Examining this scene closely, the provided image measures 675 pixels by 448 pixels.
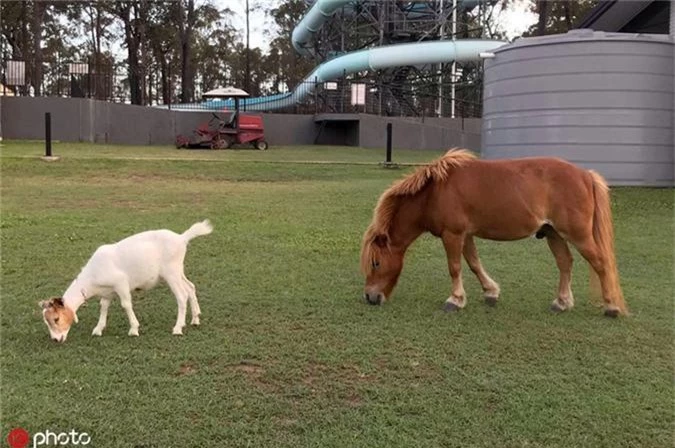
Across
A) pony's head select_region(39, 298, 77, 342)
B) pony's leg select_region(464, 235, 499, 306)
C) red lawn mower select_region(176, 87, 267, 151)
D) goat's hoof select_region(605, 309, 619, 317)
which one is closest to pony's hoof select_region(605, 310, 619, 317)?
goat's hoof select_region(605, 309, 619, 317)

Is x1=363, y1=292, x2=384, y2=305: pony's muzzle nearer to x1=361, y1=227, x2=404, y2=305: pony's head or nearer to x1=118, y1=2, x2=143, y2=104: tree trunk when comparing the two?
x1=361, y1=227, x2=404, y2=305: pony's head

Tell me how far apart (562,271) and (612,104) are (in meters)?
9.73

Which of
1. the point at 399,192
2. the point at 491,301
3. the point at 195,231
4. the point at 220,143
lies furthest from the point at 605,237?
the point at 220,143

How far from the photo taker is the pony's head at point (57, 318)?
4289mm

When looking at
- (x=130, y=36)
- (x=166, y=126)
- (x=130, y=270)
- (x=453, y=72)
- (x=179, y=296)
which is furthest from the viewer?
(x=130, y=36)

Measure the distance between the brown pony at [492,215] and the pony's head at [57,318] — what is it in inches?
89.7

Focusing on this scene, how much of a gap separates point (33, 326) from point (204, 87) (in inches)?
1835

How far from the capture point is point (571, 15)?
43156 mm

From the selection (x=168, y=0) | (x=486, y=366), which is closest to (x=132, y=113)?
(x=168, y=0)

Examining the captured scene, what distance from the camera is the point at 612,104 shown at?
1411 cm

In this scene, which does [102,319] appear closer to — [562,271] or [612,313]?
[562,271]

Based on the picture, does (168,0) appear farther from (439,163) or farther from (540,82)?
(439,163)

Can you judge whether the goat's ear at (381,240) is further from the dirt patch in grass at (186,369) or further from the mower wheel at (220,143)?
the mower wheel at (220,143)

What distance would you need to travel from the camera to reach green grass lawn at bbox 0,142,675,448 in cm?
339
